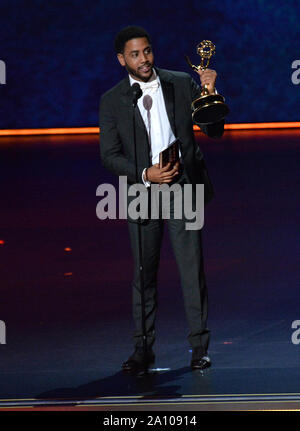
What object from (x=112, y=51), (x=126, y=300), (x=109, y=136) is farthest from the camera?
(x=112, y=51)

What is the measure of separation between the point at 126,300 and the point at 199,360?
5.08 ft

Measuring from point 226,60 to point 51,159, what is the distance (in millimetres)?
4967

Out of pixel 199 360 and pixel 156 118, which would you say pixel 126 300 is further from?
pixel 156 118

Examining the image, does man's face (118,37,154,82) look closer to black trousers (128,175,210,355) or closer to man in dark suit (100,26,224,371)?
man in dark suit (100,26,224,371)

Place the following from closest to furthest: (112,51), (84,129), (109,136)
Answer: (109,136), (112,51), (84,129)

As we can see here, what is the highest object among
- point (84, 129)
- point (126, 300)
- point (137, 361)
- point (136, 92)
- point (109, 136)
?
point (84, 129)

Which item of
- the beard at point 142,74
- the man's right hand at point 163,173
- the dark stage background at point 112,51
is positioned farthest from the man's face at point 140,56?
the dark stage background at point 112,51

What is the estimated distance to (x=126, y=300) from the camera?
5.65 metres

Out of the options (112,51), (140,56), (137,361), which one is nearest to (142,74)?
(140,56)

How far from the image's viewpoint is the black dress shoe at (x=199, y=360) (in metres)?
4.13

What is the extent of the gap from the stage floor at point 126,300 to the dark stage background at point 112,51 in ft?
18.0

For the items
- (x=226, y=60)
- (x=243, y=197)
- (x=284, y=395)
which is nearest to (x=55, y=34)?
(x=226, y=60)

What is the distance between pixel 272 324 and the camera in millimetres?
4957

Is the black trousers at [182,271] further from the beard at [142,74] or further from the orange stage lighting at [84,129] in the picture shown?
the orange stage lighting at [84,129]
